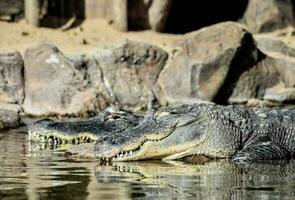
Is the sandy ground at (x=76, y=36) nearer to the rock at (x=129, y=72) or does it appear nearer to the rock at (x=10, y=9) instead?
the rock at (x=10, y=9)

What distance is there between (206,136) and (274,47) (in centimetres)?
1045

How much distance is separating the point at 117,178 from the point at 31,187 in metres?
0.95

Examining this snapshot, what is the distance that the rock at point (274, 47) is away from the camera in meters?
18.9

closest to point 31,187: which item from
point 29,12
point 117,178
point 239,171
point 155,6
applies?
point 117,178

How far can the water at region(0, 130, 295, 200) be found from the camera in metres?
6.45

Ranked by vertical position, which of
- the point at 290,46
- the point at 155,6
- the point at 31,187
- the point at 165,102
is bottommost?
the point at 31,187

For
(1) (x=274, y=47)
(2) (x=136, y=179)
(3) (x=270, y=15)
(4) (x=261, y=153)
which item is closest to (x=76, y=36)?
(1) (x=274, y=47)

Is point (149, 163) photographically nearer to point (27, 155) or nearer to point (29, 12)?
point (27, 155)

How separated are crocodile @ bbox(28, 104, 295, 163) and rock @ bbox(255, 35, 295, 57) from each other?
9.39m

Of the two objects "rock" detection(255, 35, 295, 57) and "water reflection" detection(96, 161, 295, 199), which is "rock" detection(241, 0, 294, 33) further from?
"water reflection" detection(96, 161, 295, 199)

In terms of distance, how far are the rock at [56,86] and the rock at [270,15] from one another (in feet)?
25.4

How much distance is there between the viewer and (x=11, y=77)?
15.4 m

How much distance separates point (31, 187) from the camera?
6742 millimetres

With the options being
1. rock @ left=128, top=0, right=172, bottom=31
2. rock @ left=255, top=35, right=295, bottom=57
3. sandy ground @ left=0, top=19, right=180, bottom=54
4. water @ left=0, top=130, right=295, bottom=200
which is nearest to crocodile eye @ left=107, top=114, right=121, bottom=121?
water @ left=0, top=130, right=295, bottom=200
